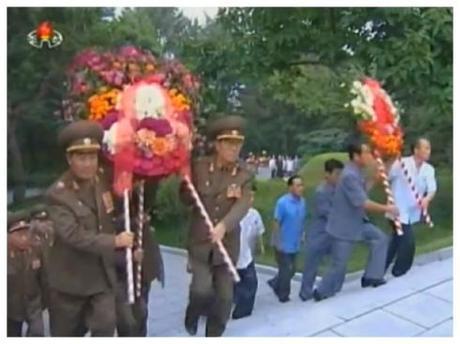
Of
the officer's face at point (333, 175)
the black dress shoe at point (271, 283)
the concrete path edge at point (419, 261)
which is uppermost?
the officer's face at point (333, 175)

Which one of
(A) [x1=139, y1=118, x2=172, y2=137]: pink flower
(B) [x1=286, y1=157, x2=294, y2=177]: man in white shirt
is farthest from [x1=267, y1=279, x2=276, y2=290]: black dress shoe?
(A) [x1=139, y1=118, x2=172, y2=137]: pink flower

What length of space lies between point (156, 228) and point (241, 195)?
0.27 meters

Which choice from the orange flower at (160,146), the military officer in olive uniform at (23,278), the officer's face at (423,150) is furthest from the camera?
the officer's face at (423,150)

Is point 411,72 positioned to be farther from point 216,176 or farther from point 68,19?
point 68,19

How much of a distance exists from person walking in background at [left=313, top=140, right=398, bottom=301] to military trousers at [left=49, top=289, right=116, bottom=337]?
648mm

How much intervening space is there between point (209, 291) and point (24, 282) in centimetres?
55

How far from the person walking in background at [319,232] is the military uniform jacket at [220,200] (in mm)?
234

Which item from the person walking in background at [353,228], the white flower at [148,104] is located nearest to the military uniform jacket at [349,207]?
the person walking in background at [353,228]

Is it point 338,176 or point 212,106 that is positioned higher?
point 212,106

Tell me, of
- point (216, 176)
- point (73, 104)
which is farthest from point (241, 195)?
point (73, 104)

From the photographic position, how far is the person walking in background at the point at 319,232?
7.39 ft

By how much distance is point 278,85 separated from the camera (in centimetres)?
224

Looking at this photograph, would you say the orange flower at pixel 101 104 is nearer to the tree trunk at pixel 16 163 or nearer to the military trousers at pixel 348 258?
→ the tree trunk at pixel 16 163

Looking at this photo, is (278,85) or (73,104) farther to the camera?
(278,85)
